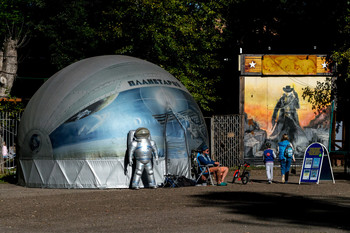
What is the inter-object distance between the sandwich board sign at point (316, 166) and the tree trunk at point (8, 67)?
54.9 feet

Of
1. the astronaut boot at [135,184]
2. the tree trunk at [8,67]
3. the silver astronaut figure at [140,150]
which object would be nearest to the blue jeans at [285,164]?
the silver astronaut figure at [140,150]

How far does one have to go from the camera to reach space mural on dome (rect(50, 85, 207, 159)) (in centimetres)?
1778

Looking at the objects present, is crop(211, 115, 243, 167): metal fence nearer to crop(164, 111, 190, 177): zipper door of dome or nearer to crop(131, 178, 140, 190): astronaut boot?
crop(164, 111, 190, 177): zipper door of dome

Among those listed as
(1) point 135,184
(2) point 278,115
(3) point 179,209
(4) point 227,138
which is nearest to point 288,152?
(1) point 135,184

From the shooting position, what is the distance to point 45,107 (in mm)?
18531

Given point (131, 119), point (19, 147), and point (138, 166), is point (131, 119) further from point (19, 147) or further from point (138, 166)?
point (19, 147)

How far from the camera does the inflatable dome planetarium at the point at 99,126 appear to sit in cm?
1784

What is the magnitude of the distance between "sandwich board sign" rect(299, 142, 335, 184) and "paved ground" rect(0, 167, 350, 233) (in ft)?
4.48

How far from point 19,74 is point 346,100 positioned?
1009 inches

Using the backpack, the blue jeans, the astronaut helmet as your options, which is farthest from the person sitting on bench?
the backpack

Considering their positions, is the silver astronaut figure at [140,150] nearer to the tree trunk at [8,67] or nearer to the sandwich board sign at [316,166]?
the sandwich board sign at [316,166]

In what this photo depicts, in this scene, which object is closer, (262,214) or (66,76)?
(262,214)

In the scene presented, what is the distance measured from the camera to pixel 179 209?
13125 mm

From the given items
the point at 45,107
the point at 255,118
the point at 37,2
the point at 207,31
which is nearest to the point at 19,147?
the point at 45,107
